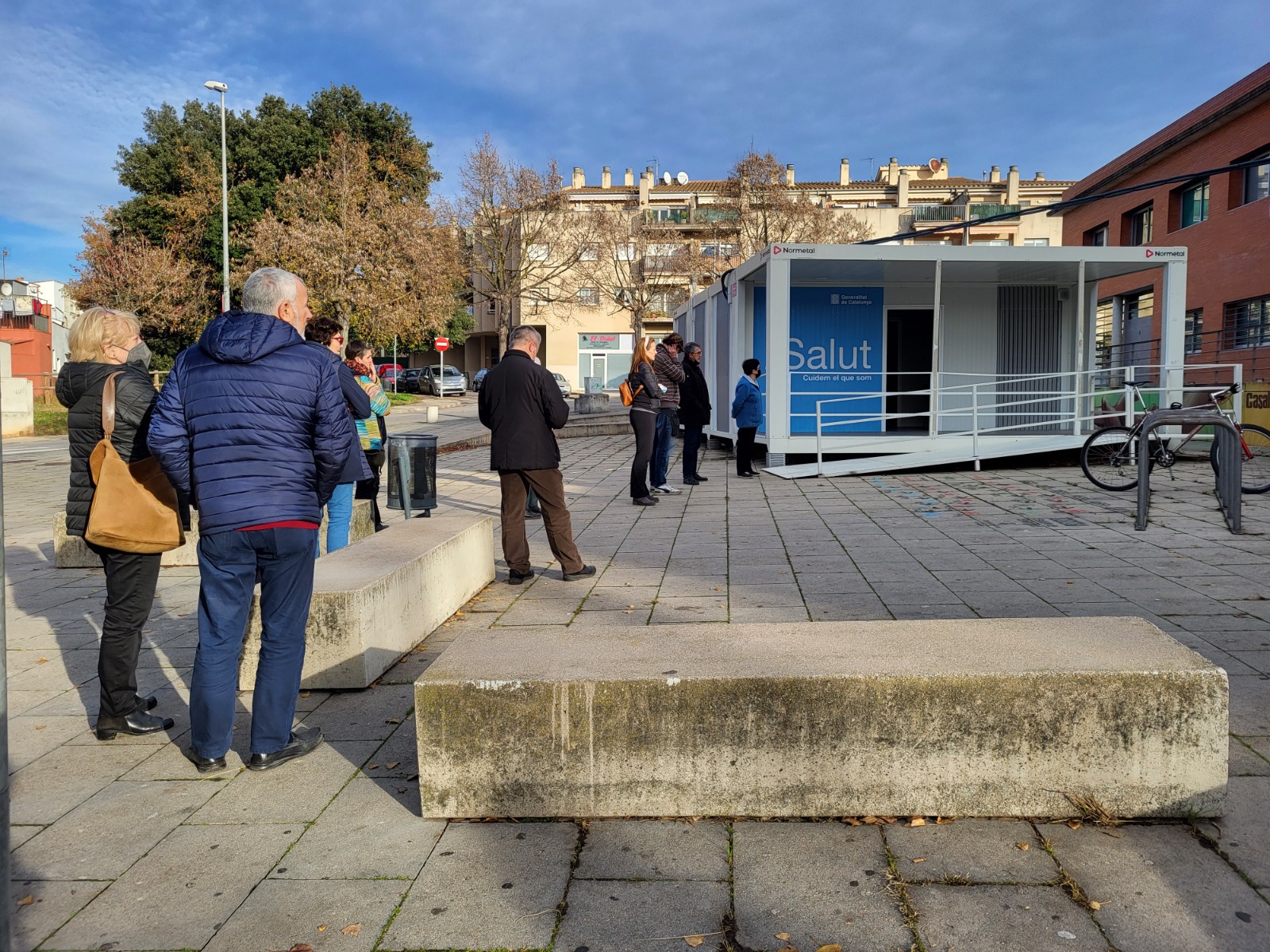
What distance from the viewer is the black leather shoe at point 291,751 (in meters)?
3.60

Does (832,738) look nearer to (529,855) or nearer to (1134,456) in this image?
(529,855)

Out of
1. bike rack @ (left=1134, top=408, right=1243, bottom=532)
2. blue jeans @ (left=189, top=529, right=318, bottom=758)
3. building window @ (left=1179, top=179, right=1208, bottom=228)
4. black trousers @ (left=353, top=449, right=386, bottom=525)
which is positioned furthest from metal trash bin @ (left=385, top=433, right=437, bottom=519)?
building window @ (left=1179, top=179, right=1208, bottom=228)

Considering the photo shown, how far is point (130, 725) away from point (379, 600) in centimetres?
118

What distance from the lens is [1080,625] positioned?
360 cm

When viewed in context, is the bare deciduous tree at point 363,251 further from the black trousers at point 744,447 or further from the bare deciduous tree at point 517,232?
the black trousers at point 744,447

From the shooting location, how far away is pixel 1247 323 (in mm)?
22422

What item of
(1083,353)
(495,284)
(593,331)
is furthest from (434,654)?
(593,331)

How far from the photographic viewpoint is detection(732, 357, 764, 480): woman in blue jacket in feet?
40.9

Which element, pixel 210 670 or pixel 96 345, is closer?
pixel 210 670

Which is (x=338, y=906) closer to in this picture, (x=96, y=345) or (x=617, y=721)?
(x=617, y=721)

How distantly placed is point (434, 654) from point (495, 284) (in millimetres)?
34017

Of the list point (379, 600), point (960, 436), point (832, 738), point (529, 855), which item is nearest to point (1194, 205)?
point (960, 436)

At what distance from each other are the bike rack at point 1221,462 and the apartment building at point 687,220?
38.7m

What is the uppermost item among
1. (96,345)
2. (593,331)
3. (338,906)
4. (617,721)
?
(593,331)
